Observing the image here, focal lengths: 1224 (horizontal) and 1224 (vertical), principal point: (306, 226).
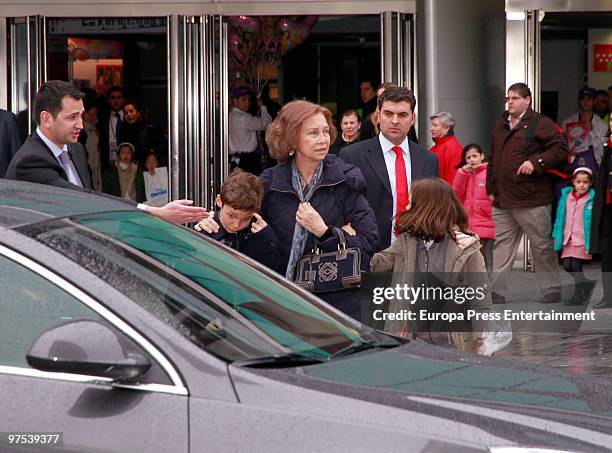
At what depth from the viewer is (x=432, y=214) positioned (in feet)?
20.9

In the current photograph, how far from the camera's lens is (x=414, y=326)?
20.7ft

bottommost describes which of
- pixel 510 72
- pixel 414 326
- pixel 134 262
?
pixel 414 326

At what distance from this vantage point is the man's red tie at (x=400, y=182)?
7.59 metres

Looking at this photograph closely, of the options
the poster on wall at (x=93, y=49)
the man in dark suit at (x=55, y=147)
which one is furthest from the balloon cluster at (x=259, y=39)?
the man in dark suit at (x=55, y=147)

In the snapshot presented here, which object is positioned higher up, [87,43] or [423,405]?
[87,43]

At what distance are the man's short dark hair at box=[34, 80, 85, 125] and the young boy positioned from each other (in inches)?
43.7

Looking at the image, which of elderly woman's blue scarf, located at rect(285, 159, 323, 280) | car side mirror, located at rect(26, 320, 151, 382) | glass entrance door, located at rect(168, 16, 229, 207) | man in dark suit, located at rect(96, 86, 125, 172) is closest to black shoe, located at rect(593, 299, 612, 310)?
glass entrance door, located at rect(168, 16, 229, 207)

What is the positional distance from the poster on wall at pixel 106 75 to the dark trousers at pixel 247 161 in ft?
8.59

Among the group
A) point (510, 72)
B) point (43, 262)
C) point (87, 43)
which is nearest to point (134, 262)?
point (43, 262)

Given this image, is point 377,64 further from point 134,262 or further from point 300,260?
point 134,262

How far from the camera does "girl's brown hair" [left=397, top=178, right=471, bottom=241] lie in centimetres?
636

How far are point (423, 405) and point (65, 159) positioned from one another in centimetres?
389

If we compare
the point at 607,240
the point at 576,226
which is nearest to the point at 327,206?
the point at 607,240

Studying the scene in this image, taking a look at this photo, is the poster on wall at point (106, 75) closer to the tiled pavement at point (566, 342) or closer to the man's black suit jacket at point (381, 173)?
the tiled pavement at point (566, 342)
